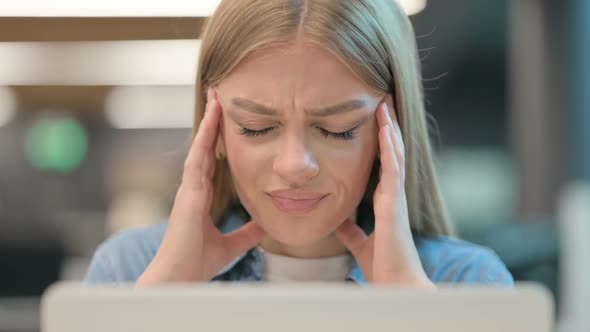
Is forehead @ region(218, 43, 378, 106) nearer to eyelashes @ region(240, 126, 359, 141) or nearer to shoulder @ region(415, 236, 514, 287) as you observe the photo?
eyelashes @ region(240, 126, 359, 141)

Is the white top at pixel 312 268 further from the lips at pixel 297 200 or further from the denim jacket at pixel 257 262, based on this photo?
the lips at pixel 297 200

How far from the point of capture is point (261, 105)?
98 centimetres

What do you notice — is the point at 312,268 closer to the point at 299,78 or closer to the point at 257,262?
the point at 257,262

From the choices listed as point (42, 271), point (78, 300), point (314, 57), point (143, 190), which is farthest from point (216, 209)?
point (143, 190)

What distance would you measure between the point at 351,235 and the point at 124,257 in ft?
1.25

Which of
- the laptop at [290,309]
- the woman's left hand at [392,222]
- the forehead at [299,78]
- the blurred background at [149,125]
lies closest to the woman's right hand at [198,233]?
the forehead at [299,78]

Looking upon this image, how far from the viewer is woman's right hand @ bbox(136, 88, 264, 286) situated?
3.45 ft

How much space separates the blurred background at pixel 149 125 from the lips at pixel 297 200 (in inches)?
72.9

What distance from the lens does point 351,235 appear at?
1.16 meters

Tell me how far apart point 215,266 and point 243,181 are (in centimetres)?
16

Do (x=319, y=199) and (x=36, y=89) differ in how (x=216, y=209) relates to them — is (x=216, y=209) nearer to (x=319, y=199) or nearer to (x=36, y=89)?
Result: (x=319, y=199)

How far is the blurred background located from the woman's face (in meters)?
1.81

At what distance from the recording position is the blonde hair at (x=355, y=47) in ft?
3.28

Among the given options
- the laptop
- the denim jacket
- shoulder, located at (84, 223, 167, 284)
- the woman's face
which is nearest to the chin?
the woman's face
